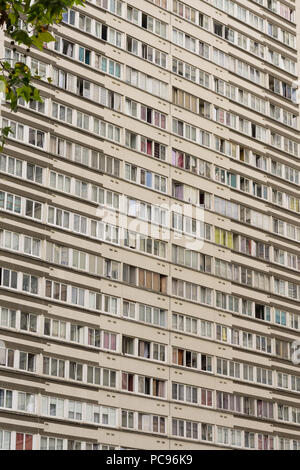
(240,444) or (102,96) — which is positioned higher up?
(102,96)

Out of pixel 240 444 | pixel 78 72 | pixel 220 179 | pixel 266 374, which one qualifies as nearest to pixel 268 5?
pixel 220 179

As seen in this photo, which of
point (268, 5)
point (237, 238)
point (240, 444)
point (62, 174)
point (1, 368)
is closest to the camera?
point (1, 368)

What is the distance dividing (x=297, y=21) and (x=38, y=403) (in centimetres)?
5129

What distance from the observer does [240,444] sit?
92812 millimetres

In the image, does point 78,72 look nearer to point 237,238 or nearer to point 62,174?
point 62,174

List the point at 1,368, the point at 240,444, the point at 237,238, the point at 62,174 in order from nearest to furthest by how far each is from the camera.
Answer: the point at 1,368 < the point at 62,174 < the point at 240,444 < the point at 237,238

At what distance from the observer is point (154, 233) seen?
90250mm

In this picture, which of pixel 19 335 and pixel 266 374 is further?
pixel 266 374

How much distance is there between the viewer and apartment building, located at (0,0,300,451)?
80.5 metres

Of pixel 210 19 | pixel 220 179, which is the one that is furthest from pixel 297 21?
pixel 220 179

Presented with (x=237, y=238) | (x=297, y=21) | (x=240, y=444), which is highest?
(x=297, y=21)

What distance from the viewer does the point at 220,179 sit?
98625mm

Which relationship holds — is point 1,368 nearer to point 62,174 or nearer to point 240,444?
point 62,174

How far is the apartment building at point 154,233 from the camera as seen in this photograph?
80.5 metres
